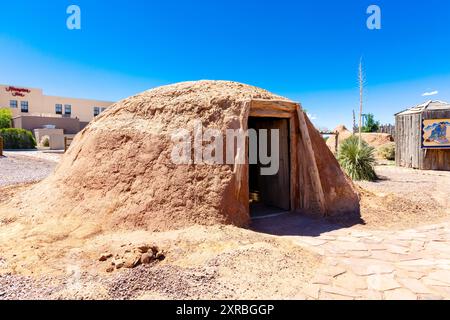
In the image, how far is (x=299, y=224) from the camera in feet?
17.8

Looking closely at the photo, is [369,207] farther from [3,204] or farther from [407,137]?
[407,137]

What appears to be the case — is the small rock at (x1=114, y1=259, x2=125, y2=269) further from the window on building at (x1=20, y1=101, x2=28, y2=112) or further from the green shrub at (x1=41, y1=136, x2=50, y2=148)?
the window on building at (x1=20, y1=101, x2=28, y2=112)

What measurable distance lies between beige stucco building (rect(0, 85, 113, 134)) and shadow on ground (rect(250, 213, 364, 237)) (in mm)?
31933

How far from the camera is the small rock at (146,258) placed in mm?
3512

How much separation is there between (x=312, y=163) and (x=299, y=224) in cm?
129

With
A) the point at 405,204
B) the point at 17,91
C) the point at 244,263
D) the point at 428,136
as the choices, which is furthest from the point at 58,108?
the point at 244,263

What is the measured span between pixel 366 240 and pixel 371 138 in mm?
21365

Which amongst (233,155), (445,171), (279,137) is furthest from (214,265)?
(445,171)

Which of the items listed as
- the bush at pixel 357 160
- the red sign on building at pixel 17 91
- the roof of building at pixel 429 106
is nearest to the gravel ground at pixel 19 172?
the bush at pixel 357 160

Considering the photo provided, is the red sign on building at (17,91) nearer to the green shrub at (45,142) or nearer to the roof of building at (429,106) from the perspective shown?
the green shrub at (45,142)

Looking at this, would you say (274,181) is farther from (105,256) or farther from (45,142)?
(45,142)

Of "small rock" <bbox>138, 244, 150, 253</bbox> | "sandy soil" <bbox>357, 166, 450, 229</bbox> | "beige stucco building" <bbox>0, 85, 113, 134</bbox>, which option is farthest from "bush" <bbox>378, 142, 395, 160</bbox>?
"beige stucco building" <bbox>0, 85, 113, 134</bbox>

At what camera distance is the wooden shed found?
12.7 meters

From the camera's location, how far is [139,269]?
11.0 ft
